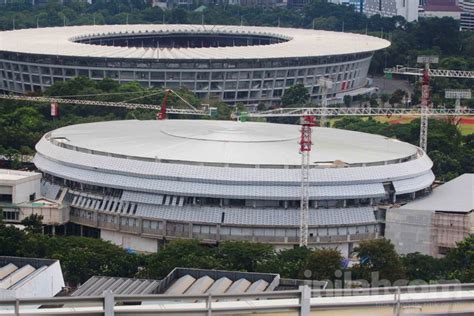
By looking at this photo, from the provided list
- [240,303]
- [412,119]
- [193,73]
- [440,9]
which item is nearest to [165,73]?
[193,73]

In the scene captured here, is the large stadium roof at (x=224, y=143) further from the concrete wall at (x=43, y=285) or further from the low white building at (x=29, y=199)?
the concrete wall at (x=43, y=285)

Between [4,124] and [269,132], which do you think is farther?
[4,124]

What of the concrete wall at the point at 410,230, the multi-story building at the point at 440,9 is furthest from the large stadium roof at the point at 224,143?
the multi-story building at the point at 440,9

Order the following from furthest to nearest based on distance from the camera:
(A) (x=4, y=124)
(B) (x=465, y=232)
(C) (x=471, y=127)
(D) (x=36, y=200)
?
(C) (x=471, y=127)
(A) (x=4, y=124)
(D) (x=36, y=200)
(B) (x=465, y=232)

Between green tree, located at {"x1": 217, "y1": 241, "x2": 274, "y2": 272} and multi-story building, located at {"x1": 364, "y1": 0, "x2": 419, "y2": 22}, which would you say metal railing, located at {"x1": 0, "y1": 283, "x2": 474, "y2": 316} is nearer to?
green tree, located at {"x1": 217, "y1": 241, "x2": 274, "y2": 272}

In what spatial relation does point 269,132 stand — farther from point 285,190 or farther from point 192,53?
point 192,53

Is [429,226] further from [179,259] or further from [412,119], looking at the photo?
[412,119]

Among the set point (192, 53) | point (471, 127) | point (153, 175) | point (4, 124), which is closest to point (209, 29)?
point (192, 53)
